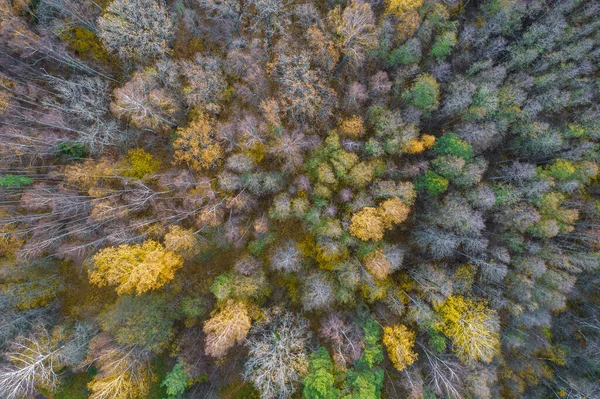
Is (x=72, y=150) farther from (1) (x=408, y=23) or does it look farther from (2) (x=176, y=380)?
(1) (x=408, y=23)

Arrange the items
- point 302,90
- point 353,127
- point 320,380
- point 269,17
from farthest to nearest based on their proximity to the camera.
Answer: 1. point 269,17
2. point 353,127
3. point 302,90
4. point 320,380

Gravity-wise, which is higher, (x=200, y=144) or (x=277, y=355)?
(x=200, y=144)

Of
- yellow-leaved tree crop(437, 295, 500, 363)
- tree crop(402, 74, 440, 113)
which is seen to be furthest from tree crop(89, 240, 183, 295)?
tree crop(402, 74, 440, 113)

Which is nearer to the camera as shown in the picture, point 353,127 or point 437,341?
point 437,341

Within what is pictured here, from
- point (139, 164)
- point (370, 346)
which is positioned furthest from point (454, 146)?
point (139, 164)

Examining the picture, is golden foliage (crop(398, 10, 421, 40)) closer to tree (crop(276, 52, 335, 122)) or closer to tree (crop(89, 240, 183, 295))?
tree (crop(276, 52, 335, 122))

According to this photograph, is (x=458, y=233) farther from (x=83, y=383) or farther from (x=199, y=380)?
(x=83, y=383)

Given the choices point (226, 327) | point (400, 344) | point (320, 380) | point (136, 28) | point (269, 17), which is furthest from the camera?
point (269, 17)
